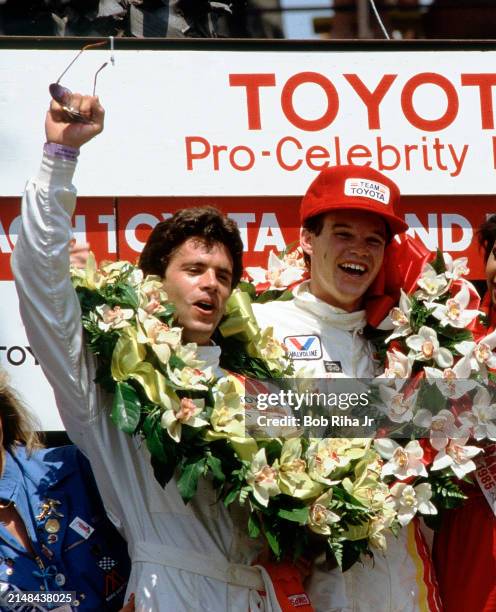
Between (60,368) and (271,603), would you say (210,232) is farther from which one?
(271,603)

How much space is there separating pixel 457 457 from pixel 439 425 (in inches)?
5.0

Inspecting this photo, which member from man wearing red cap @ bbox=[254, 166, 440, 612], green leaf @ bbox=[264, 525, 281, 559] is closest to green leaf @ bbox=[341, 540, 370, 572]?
green leaf @ bbox=[264, 525, 281, 559]

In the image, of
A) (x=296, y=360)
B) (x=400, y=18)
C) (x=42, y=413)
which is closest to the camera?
(x=296, y=360)

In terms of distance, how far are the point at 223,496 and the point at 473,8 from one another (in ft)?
10.4

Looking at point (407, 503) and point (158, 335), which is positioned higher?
point (158, 335)

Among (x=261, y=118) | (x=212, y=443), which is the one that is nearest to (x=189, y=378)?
(x=212, y=443)

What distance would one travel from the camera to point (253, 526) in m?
4.19

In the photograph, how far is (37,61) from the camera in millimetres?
5703

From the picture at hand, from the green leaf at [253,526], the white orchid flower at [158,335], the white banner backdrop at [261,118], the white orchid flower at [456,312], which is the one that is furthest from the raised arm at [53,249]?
the white banner backdrop at [261,118]

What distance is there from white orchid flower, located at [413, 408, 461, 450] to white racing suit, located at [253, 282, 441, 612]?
9.9 inches

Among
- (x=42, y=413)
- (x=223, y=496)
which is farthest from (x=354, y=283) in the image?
(x=42, y=413)

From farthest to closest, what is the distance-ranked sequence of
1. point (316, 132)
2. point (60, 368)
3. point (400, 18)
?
point (400, 18), point (316, 132), point (60, 368)

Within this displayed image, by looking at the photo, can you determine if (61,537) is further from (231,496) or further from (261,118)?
(261,118)

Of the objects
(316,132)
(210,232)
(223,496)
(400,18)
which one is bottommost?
(223,496)
